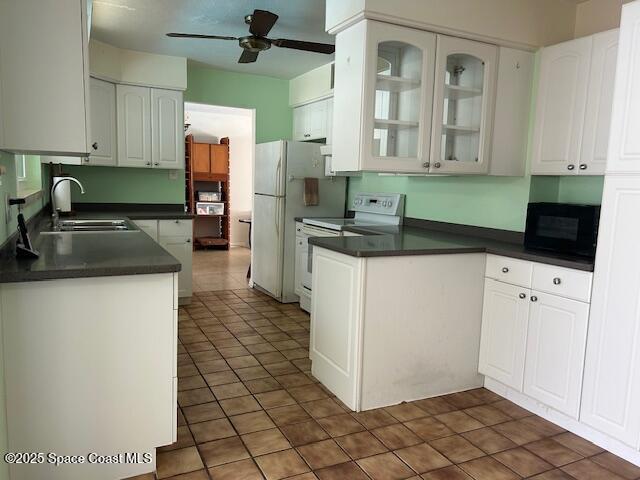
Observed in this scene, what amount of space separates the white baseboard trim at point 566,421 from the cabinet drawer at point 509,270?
636 millimetres

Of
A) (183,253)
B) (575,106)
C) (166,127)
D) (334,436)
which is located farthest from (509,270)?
(166,127)

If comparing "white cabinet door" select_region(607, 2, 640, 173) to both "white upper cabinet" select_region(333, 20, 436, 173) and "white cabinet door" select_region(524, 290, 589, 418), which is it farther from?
"white upper cabinet" select_region(333, 20, 436, 173)

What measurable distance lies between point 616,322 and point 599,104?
1172mm

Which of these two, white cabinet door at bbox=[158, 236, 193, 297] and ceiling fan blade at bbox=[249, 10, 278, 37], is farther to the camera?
white cabinet door at bbox=[158, 236, 193, 297]

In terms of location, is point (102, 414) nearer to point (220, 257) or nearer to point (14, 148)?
point (14, 148)

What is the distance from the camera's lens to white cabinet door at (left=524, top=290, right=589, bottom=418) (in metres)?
2.31

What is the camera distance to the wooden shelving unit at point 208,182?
820 cm

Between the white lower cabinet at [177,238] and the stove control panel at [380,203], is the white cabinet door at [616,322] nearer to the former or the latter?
the stove control panel at [380,203]

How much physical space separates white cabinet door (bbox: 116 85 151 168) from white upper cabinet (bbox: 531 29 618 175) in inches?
135

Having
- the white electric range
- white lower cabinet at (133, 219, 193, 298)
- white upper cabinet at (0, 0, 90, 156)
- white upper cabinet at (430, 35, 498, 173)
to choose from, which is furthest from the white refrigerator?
white upper cabinet at (0, 0, 90, 156)

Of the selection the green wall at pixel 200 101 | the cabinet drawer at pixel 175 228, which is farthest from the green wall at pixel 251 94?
the cabinet drawer at pixel 175 228

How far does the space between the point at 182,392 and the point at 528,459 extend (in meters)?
1.82

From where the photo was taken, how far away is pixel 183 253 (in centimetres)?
446

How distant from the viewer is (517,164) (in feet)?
9.85
